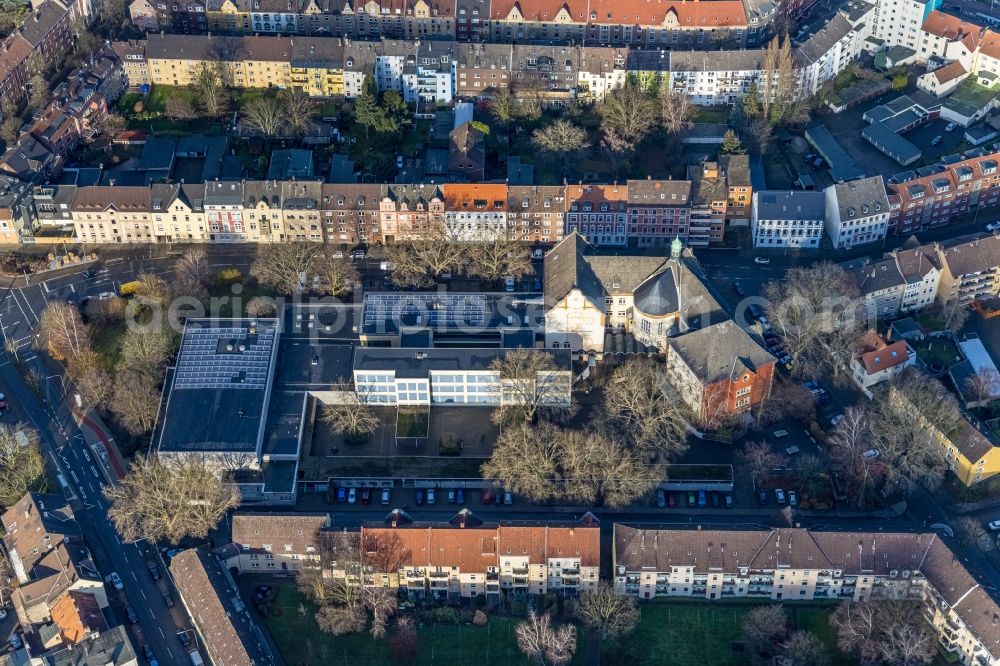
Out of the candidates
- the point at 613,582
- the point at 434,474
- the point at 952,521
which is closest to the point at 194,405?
the point at 434,474

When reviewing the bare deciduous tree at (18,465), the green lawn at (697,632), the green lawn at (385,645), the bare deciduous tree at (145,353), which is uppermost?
the bare deciduous tree at (145,353)

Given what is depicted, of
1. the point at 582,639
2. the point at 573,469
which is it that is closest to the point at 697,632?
the point at 582,639

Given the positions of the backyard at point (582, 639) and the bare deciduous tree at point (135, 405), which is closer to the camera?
the backyard at point (582, 639)

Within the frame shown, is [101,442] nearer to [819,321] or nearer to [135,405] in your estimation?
[135,405]

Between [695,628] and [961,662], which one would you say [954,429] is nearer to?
[961,662]

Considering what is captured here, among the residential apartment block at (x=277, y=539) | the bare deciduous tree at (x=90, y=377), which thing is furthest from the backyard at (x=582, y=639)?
the bare deciduous tree at (x=90, y=377)

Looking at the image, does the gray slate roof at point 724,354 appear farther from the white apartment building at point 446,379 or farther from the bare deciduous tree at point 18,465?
the bare deciduous tree at point 18,465

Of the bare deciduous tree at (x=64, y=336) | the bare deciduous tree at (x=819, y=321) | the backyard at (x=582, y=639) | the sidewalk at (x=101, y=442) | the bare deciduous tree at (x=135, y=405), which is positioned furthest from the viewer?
the bare deciduous tree at (x=64, y=336)

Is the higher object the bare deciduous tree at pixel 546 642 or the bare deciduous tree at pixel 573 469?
the bare deciduous tree at pixel 573 469
